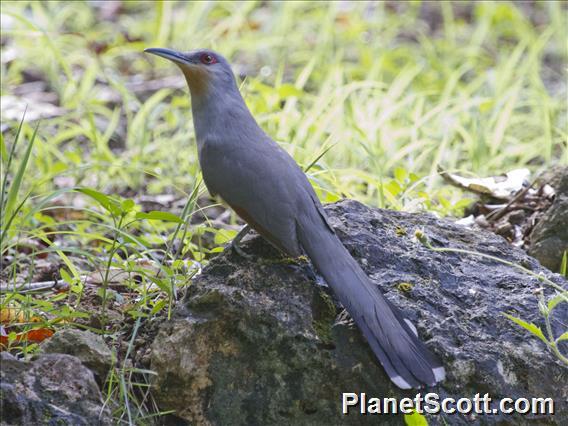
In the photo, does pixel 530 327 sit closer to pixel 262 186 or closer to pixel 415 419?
pixel 415 419

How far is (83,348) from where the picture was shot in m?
2.89

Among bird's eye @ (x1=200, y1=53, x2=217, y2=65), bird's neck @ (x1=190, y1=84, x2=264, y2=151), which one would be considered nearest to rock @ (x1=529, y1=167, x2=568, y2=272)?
bird's neck @ (x1=190, y1=84, x2=264, y2=151)

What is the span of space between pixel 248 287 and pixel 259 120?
2.43 meters

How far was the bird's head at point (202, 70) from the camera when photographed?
12.2 ft

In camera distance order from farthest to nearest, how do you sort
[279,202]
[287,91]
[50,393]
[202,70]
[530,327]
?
[287,91] < [202,70] < [279,202] < [530,327] < [50,393]

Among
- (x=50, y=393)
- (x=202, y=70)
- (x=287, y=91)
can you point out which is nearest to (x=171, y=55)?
(x=202, y=70)

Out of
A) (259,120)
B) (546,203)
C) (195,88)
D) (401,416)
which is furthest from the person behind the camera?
(259,120)

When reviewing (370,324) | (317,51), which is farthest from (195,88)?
(317,51)

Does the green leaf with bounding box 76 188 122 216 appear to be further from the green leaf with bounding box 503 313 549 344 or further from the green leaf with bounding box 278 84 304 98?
the green leaf with bounding box 278 84 304 98

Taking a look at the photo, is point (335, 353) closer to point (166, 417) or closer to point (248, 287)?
point (248, 287)

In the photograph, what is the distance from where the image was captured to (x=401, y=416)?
2.81m

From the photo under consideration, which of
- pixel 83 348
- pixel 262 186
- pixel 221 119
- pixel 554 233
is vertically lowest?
pixel 83 348

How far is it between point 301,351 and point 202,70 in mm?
1387

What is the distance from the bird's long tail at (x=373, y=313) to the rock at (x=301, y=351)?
5 cm
